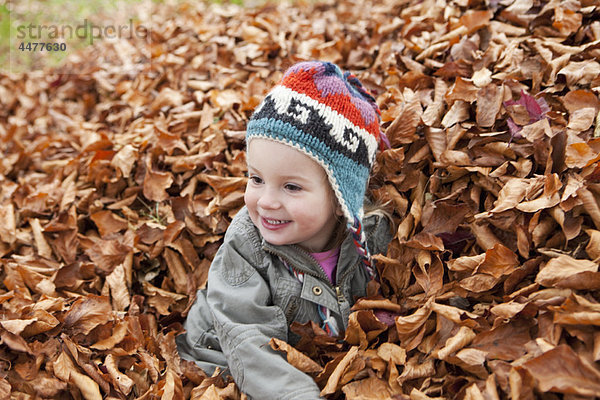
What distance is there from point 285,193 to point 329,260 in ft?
1.44

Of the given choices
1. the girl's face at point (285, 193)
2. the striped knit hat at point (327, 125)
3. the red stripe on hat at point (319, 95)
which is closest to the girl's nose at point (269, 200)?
the girl's face at point (285, 193)

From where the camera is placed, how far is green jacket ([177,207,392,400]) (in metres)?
1.81

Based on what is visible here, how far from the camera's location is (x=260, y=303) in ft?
6.38

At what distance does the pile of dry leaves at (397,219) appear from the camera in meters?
1.67

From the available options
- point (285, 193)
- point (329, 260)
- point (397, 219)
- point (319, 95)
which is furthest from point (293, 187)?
point (397, 219)

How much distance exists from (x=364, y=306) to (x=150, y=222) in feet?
3.63

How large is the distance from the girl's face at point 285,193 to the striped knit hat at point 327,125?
39mm

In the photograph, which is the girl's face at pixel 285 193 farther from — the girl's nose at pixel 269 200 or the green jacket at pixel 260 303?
Result: the green jacket at pixel 260 303

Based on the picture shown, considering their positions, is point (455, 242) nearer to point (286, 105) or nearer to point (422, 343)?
point (422, 343)

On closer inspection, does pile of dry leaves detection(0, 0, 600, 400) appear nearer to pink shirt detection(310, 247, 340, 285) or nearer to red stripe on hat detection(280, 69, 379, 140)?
pink shirt detection(310, 247, 340, 285)

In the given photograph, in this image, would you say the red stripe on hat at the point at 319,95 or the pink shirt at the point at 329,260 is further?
the pink shirt at the point at 329,260

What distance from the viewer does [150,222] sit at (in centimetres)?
245

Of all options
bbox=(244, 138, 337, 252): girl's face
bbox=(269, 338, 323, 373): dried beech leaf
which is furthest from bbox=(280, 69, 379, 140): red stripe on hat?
bbox=(269, 338, 323, 373): dried beech leaf

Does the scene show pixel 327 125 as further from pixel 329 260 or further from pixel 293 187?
pixel 329 260
